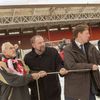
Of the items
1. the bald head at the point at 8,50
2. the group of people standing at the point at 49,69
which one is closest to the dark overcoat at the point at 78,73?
the group of people standing at the point at 49,69

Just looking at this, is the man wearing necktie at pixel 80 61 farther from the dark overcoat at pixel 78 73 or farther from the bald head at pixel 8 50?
the bald head at pixel 8 50

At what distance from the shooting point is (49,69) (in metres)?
4.24

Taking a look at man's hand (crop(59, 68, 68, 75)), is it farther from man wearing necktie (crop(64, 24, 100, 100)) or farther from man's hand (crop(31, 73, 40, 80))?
man's hand (crop(31, 73, 40, 80))

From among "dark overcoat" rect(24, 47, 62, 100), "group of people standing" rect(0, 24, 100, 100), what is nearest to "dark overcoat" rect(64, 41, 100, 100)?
"group of people standing" rect(0, 24, 100, 100)

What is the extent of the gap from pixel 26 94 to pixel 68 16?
2508 cm

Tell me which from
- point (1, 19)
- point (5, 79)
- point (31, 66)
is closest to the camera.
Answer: point (5, 79)

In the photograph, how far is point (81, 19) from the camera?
95.6 feet

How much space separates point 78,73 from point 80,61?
171mm

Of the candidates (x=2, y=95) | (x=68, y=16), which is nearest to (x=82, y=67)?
(x=2, y=95)

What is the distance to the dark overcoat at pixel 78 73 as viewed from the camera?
392 cm

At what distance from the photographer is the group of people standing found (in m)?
3.83

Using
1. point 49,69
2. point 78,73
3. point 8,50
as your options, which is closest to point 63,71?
point 78,73

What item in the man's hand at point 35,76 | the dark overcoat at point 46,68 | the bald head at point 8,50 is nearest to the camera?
the bald head at point 8,50

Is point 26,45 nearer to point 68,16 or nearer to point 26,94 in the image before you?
point 68,16
